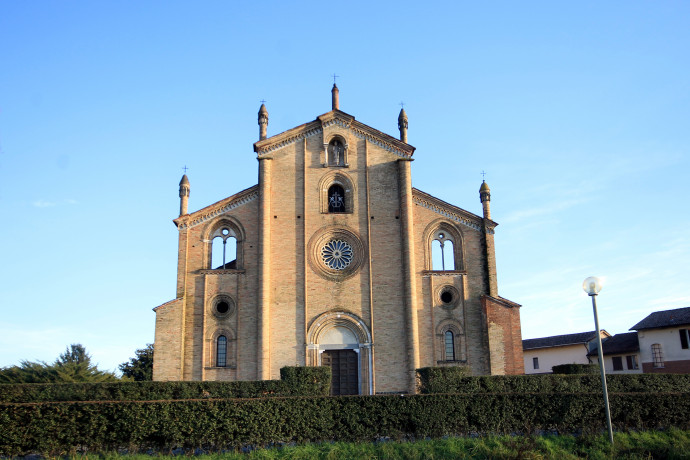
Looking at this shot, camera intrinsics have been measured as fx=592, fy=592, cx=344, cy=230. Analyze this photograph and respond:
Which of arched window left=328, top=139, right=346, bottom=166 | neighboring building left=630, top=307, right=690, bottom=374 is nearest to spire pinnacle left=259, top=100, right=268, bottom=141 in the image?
arched window left=328, top=139, right=346, bottom=166

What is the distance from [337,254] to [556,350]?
113 feet

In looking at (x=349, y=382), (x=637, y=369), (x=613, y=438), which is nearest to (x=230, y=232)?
(x=349, y=382)

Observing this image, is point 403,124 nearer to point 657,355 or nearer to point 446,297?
point 446,297

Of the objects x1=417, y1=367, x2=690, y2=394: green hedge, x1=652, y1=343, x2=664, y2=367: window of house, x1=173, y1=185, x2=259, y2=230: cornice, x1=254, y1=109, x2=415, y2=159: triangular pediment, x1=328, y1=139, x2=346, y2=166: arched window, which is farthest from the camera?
x1=652, y1=343, x2=664, y2=367: window of house

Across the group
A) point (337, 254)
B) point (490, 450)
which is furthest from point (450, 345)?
point (490, 450)

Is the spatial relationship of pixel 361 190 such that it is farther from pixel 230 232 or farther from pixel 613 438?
pixel 613 438

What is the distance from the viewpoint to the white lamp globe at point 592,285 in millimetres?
15523

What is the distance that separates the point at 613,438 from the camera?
16.8 m

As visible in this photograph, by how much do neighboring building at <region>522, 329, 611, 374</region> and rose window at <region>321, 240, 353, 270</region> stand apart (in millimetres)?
29102

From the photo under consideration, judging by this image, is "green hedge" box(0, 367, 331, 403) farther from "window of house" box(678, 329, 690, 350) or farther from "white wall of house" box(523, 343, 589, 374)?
"white wall of house" box(523, 343, 589, 374)

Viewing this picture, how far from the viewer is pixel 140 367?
43812 millimetres

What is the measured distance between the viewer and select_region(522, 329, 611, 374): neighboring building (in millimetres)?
53331

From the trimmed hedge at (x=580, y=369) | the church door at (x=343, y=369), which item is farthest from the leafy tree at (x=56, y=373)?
the trimmed hedge at (x=580, y=369)

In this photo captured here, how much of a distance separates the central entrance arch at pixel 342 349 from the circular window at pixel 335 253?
7.07 feet
